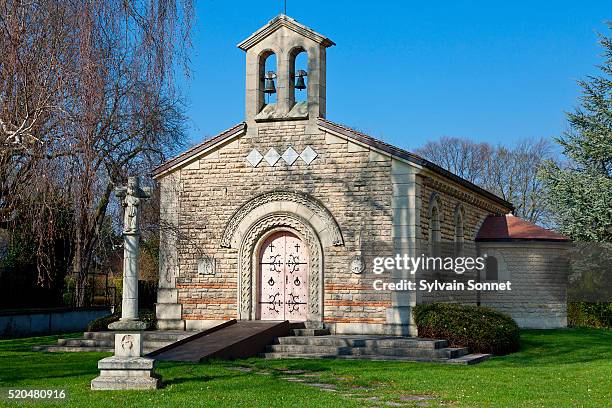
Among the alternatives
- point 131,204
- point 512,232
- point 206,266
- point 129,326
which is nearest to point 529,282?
point 512,232

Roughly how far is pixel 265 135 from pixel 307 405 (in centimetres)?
1247

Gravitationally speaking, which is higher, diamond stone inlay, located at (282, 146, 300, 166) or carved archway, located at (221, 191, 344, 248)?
diamond stone inlay, located at (282, 146, 300, 166)

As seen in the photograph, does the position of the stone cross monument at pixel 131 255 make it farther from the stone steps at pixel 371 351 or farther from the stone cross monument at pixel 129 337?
the stone steps at pixel 371 351

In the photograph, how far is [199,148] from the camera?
23.8 meters

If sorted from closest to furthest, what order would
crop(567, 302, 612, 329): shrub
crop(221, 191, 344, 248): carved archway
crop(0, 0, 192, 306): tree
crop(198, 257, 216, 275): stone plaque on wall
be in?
crop(0, 0, 192, 306): tree, crop(221, 191, 344, 248): carved archway, crop(198, 257, 216, 275): stone plaque on wall, crop(567, 302, 612, 329): shrub

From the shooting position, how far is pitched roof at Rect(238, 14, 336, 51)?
22906 mm

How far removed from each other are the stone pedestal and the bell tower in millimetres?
10313

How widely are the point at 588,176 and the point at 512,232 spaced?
336 centimetres

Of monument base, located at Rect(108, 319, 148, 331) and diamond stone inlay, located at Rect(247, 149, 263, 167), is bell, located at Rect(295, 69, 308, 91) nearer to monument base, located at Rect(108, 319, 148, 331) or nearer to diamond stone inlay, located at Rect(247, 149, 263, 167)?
diamond stone inlay, located at Rect(247, 149, 263, 167)

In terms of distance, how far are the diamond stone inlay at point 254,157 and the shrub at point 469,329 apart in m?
6.42

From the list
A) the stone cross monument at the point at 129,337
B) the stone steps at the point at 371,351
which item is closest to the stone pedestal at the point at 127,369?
the stone cross monument at the point at 129,337

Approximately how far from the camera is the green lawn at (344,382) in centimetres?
1237

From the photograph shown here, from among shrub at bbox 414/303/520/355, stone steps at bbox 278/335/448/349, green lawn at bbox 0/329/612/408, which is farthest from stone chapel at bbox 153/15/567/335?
green lawn at bbox 0/329/612/408

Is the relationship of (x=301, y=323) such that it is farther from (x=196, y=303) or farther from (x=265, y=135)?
(x=265, y=135)
